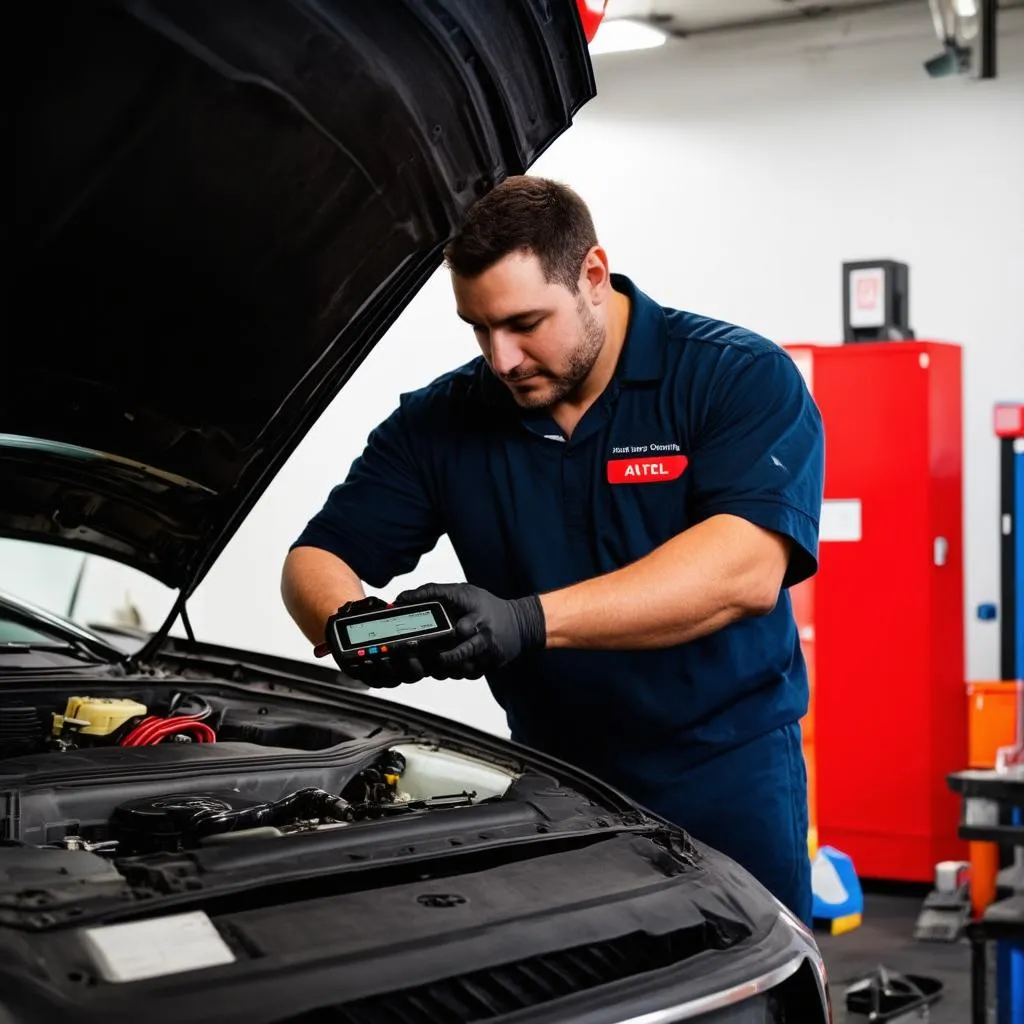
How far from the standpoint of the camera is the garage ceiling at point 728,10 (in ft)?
22.4

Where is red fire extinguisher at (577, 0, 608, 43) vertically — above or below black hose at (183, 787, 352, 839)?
above

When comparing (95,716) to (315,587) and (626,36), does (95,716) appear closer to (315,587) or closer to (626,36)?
(315,587)

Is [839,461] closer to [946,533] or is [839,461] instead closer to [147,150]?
[946,533]

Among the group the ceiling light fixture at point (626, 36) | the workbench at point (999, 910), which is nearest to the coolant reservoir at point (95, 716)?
the workbench at point (999, 910)

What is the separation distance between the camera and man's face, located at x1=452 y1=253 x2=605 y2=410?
211cm

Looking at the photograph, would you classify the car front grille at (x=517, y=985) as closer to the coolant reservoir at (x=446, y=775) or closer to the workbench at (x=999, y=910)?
the coolant reservoir at (x=446, y=775)

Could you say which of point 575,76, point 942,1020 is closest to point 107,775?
point 575,76

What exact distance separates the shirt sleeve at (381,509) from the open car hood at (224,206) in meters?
0.19

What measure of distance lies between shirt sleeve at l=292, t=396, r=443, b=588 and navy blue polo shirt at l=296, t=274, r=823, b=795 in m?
0.05

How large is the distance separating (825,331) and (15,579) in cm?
378

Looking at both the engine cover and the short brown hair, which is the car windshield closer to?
the engine cover

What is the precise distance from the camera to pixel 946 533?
19.1ft

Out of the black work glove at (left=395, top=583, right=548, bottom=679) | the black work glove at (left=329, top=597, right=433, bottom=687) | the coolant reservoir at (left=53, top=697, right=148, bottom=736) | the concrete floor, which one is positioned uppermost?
the black work glove at (left=395, top=583, right=548, bottom=679)

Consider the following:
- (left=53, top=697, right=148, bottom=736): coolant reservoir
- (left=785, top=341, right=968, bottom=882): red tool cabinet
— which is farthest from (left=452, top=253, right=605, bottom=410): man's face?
(left=785, top=341, right=968, bottom=882): red tool cabinet
